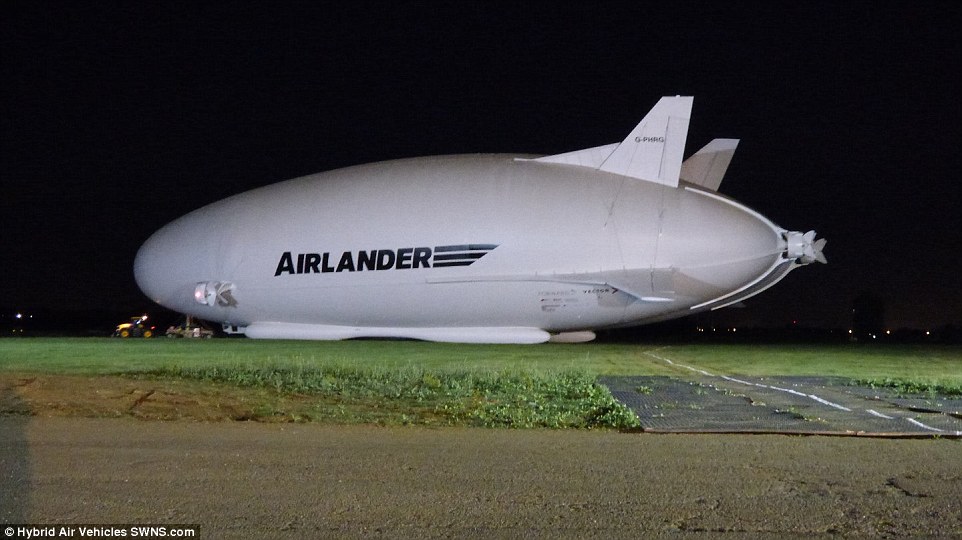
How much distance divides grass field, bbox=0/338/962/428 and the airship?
1.44 meters

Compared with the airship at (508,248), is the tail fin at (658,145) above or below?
above

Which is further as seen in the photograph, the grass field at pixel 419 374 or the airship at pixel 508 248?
the airship at pixel 508 248

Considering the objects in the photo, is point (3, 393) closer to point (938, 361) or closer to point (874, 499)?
point (874, 499)

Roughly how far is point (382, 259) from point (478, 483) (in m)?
11.6

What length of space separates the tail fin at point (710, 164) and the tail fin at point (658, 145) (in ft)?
11.4

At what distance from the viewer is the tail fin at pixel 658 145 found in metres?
18.9

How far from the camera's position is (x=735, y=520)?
684cm

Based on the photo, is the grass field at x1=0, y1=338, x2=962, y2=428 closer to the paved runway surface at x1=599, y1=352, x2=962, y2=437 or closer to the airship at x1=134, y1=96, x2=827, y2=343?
the paved runway surface at x1=599, y1=352, x2=962, y2=437

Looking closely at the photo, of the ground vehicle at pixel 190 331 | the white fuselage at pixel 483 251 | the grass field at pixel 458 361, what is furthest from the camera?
the ground vehicle at pixel 190 331

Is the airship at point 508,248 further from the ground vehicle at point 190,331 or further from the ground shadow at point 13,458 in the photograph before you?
the ground vehicle at point 190,331

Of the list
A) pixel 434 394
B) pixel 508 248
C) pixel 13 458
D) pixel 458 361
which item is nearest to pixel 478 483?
pixel 13 458

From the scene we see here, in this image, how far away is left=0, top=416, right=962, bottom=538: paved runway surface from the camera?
6.73 meters


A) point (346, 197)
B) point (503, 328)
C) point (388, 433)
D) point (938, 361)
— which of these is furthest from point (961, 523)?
point (938, 361)

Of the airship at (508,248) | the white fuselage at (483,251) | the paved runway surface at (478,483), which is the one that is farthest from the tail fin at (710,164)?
the paved runway surface at (478,483)
